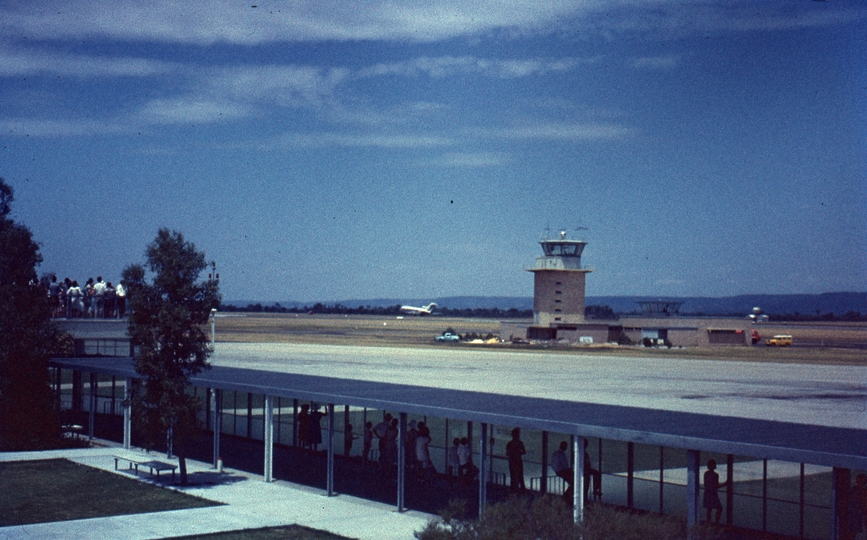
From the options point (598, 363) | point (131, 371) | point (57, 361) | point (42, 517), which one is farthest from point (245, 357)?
point (42, 517)

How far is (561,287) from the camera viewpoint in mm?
97938

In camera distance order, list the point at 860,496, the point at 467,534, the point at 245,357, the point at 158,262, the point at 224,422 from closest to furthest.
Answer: the point at 467,534 → the point at 860,496 → the point at 158,262 → the point at 224,422 → the point at 245,357

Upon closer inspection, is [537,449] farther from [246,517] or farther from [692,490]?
[692,490]

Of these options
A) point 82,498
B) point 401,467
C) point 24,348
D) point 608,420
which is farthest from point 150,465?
point 608,420

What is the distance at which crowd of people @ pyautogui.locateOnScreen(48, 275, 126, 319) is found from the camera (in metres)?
37.8

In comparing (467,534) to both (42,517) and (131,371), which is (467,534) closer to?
(42,517)

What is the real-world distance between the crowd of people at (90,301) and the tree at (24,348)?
7.48 meters

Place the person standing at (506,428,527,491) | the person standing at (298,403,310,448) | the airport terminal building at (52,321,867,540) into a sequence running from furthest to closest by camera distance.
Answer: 1. the person standing at (298,403,310,448)
2. the person standing at (506,428,527,491)
3. the airport terminal building at (52,321,867,540)

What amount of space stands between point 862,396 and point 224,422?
3156 cm

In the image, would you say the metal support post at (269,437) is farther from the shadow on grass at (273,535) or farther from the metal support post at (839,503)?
the metal support post at (839,503)

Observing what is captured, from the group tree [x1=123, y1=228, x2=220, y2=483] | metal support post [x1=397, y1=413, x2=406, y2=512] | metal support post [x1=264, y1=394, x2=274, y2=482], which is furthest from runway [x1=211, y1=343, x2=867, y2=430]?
tree [x1=123, y1=228, x2=220, y2=483]

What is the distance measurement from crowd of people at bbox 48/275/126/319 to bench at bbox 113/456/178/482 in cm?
1332

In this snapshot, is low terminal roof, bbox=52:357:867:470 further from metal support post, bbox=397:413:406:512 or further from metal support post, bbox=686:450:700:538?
metal support post, bbox=397:413:406:512

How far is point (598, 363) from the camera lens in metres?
66.8
